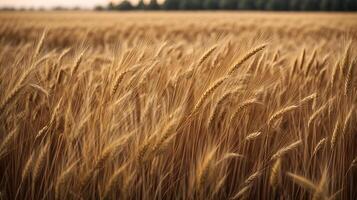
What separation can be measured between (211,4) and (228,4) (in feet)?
9.04

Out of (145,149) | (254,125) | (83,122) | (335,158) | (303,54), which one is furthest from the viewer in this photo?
(303,54)

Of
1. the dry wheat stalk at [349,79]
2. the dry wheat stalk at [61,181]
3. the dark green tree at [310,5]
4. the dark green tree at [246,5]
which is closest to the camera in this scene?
the dry wheat stalk at [61,181]

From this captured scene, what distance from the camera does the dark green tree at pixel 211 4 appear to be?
2164 inches

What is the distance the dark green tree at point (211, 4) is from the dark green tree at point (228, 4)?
2.38ft

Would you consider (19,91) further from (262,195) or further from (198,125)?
(262,195)

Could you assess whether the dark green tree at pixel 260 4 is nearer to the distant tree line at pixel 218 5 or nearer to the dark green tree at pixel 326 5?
the distant tree line at pixel 218 5

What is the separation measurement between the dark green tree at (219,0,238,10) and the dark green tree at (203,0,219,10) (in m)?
0.72

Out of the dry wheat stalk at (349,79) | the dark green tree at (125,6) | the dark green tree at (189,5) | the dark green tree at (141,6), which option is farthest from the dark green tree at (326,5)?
the dry wheat stalk at (349,79)

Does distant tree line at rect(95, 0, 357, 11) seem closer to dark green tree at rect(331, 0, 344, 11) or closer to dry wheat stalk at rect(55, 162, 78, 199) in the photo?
dark green tree at rect(331, 0, 344, 11)

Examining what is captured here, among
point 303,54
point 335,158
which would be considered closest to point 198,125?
point 335,158

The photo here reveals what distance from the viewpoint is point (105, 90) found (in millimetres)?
1410

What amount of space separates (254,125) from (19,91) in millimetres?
913

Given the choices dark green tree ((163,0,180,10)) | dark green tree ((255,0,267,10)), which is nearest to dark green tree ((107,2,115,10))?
dark green tree ((163,0,180,10))

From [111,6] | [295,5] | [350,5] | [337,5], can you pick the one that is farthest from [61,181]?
[111,6]
